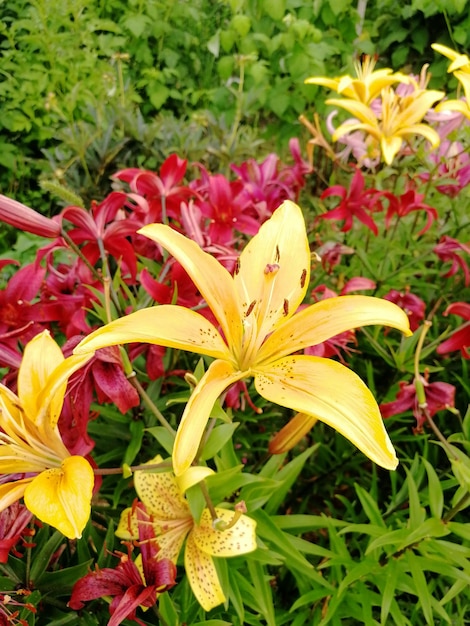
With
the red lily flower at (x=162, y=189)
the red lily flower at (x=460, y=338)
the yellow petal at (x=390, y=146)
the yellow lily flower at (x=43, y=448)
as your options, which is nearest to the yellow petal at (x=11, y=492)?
the yellow lily flower at (x=43, y=448)

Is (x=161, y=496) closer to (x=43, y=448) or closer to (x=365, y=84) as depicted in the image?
(x=43, y=448)

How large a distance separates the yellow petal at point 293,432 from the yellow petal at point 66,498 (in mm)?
265

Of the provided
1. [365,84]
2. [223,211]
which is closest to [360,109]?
[365,84]

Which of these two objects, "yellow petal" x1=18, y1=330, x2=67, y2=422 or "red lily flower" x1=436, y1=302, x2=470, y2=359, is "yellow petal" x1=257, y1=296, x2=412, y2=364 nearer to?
"yellow petal" x1=18, y1=330, x2=67, y2=422

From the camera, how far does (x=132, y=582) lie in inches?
21.5

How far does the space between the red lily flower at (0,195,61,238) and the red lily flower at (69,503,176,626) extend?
1.25 ft

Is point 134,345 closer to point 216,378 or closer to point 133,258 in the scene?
point 133,258

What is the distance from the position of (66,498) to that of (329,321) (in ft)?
0.98

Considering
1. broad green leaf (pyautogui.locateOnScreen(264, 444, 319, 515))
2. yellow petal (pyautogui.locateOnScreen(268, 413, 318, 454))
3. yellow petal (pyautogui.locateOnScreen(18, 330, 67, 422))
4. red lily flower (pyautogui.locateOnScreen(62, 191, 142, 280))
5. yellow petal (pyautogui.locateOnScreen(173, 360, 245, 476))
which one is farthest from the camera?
broad green leaf (pyautogui.locateOnScreen(264, 444, 319, 515))

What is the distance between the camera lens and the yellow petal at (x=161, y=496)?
67 centimetres

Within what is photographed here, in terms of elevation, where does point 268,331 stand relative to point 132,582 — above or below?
above

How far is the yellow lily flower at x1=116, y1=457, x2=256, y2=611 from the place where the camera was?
61 cm

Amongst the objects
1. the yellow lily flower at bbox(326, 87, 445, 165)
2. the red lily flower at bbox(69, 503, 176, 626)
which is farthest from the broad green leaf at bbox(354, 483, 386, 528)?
the yellow lily flower at bbox(326, 87, 445, 165)

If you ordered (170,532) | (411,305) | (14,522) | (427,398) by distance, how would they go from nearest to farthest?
(14,522) → (170,532) → (427,398) → (411,305)
